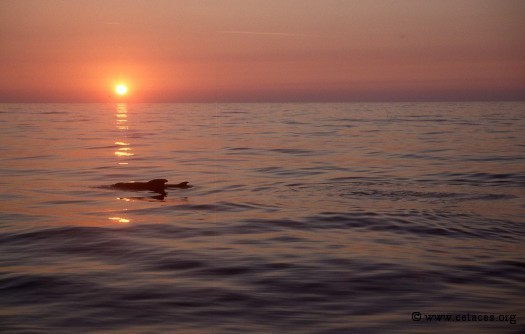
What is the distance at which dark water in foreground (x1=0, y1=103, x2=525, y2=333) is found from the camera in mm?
7332

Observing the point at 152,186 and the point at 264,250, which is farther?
the point at 152,186

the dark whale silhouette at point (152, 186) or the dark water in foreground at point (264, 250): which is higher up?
the dark whale silhouette at point (152, 186)

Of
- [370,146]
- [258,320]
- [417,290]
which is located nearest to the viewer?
[258,320]

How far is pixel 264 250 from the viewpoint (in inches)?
417

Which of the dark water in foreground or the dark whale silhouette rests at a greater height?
the dark whale silhouette

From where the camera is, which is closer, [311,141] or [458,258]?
Answer: [458,258]

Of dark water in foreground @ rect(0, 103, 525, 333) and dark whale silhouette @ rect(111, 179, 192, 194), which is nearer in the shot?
dark water in foreground @ rect(0, 103, 525, 333)

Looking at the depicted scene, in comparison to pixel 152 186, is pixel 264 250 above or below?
below

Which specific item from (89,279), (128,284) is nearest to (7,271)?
(89,279)

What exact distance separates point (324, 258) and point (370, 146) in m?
22.8

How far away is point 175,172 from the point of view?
22047mm

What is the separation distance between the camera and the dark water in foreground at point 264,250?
733 centimetres

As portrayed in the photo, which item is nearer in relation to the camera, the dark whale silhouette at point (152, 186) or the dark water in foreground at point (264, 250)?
the dark water in foreground at point (264, 250)

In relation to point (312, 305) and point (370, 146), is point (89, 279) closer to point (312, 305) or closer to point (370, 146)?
point (312, 305)
